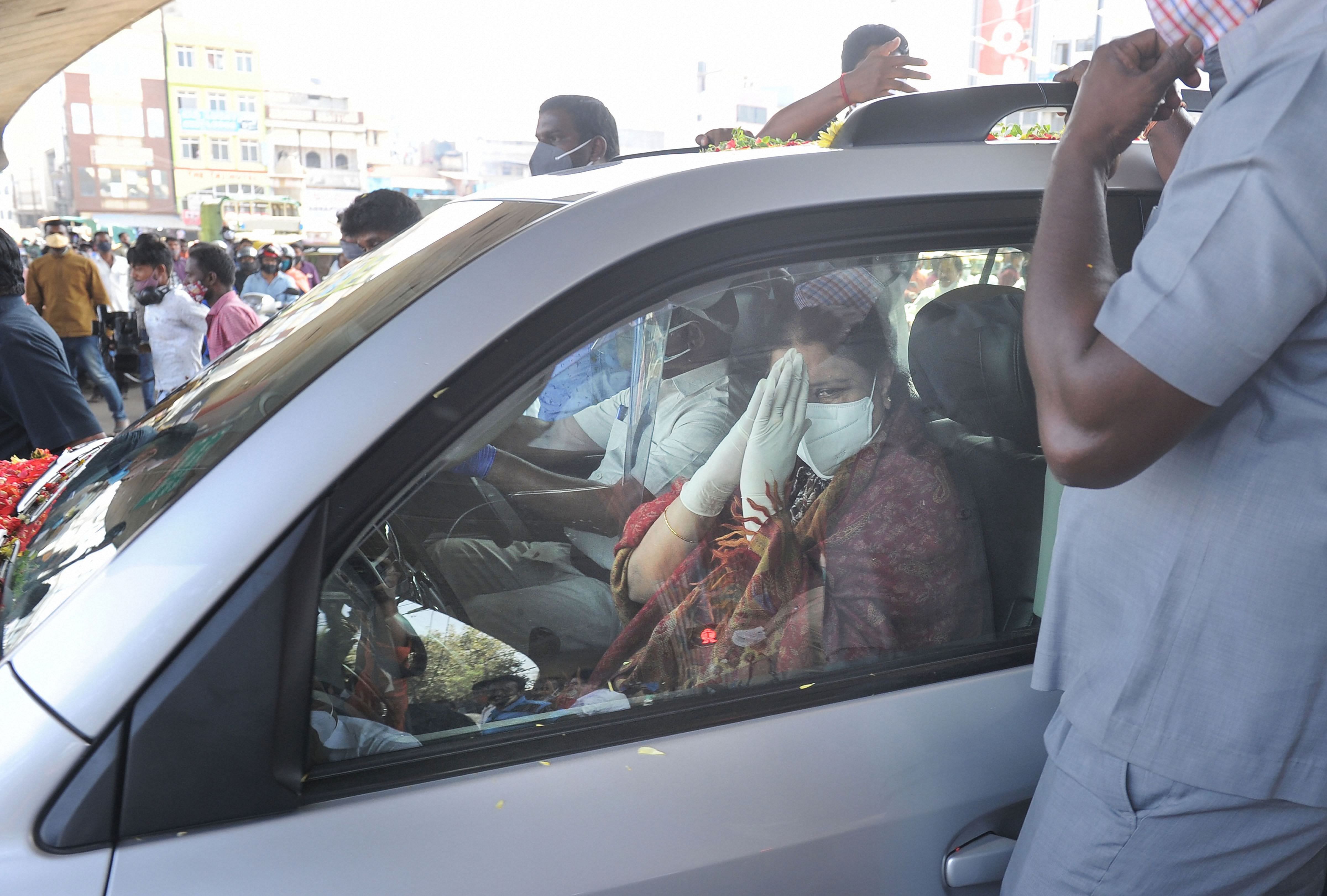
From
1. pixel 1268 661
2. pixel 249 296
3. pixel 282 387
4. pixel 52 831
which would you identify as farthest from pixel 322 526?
pixel 249 296

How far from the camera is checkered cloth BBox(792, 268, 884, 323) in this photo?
1296 millimetres

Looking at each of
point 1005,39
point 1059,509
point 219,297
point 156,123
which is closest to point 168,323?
point 219,297

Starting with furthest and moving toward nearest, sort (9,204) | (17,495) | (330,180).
A: 1. (330,180)
2. (9,204)
3. (17,495)

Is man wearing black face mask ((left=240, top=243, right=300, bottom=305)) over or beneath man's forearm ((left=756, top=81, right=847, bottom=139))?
beneath

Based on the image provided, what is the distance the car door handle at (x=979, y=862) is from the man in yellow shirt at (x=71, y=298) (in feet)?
28.1

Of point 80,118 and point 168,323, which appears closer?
point 168,323

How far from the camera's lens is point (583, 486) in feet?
4.96

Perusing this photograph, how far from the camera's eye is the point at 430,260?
1340 millimetres

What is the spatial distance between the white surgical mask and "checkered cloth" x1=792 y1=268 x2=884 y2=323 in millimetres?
129

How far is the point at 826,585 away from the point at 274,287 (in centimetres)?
1136

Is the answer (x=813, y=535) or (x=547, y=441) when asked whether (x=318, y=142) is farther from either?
(x=813, y=535)

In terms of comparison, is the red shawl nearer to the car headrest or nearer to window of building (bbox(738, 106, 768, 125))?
the car headrest

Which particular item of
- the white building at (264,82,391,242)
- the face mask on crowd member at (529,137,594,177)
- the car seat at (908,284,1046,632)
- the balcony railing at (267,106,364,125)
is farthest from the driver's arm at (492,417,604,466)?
the balcony railing at (267,106,364,125)

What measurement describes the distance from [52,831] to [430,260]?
2.63 ft
